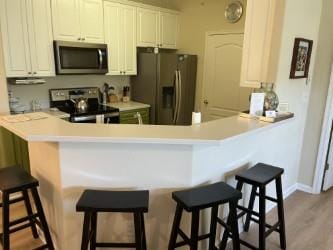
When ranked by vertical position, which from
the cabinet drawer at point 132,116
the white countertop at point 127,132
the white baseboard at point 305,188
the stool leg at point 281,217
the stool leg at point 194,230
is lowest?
the white baseboard at point 305,188

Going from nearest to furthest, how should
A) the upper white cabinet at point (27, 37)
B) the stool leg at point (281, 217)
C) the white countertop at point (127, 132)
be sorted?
the white countertop at point (127, 132) < the stool leg at point (281, 217) < the upper white cabinet at point (27, 37)

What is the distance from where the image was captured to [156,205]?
1.96 m

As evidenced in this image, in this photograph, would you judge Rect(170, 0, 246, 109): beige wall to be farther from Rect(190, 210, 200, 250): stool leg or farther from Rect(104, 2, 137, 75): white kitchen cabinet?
Rect(190, 210, 200, 250): stool leg

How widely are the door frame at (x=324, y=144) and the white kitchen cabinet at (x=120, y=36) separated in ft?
8.95

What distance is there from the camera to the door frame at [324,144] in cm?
309

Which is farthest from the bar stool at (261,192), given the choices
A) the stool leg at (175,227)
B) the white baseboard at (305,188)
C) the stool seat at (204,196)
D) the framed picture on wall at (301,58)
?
the white baseboard at (305,188)

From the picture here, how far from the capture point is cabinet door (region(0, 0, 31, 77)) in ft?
9.53

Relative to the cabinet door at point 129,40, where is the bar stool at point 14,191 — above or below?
below

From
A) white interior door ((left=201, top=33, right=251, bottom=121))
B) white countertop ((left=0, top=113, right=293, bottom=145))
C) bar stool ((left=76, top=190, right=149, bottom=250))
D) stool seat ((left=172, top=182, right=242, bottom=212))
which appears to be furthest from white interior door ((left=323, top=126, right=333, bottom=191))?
bar stool ((left=76, top=190, right=149, bottom=250))

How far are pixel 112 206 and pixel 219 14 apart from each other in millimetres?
3607

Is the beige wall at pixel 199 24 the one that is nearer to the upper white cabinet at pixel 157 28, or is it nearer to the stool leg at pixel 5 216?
the upper white cabinet at pixel 157 28

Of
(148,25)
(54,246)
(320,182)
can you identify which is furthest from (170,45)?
(54,246)

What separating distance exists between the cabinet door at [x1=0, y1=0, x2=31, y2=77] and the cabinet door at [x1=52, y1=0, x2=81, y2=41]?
0.35 metres

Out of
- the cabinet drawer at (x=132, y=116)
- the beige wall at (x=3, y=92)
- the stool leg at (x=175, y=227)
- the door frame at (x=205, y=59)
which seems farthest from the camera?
the door frame at (x=205, y=59)
